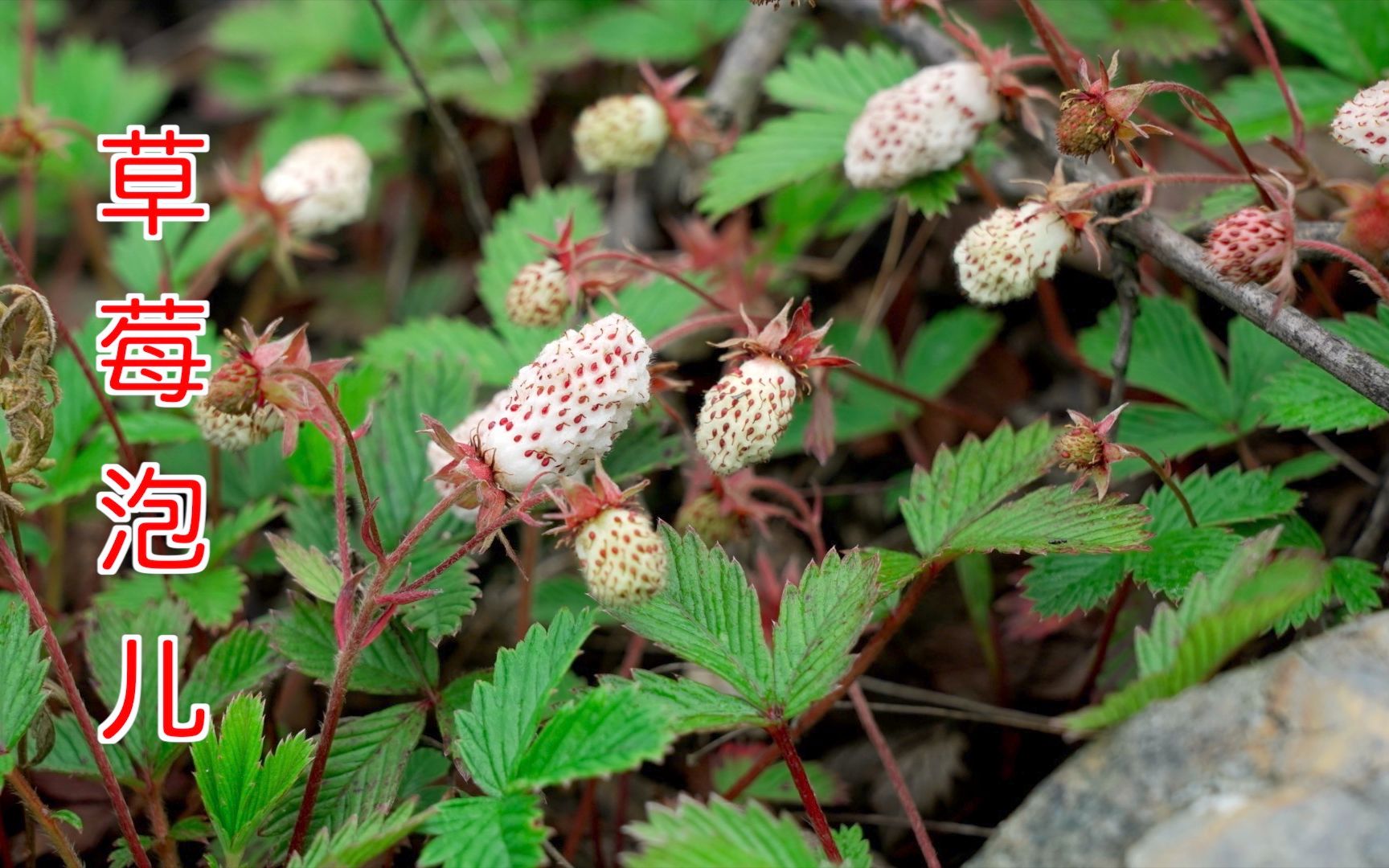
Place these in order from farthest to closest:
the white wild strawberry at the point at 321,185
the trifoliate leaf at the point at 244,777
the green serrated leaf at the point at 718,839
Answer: the white wild strawberry at the point at 321,185
the trifoliate leaf at the point at 244,777
the green serrated leaf at the point at 718,839

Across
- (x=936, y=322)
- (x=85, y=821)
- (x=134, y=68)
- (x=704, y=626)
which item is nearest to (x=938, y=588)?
(x=936, y=322)

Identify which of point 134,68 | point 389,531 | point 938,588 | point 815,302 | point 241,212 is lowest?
point 938,588

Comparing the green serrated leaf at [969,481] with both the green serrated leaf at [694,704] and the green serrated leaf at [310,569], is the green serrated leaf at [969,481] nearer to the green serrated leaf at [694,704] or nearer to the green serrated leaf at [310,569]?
the green serrated leaf at [694,704]

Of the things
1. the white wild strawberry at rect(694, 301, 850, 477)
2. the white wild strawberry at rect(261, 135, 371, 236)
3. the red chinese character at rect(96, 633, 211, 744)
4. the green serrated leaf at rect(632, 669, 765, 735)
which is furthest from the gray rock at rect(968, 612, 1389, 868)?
the white wild strawberry at rect(261, 135, 371, 236)

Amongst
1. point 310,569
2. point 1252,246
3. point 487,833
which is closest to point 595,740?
point 487,833

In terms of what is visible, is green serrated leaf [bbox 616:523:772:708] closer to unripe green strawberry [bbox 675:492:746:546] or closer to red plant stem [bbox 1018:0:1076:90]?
unripe green strawberry [bbox 675:492:746:546]

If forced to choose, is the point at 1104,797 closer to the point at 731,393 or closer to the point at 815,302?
the point at 731,393

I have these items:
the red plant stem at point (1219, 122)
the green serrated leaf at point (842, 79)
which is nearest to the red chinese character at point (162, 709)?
the green serrated leaf at point (842, 79)
